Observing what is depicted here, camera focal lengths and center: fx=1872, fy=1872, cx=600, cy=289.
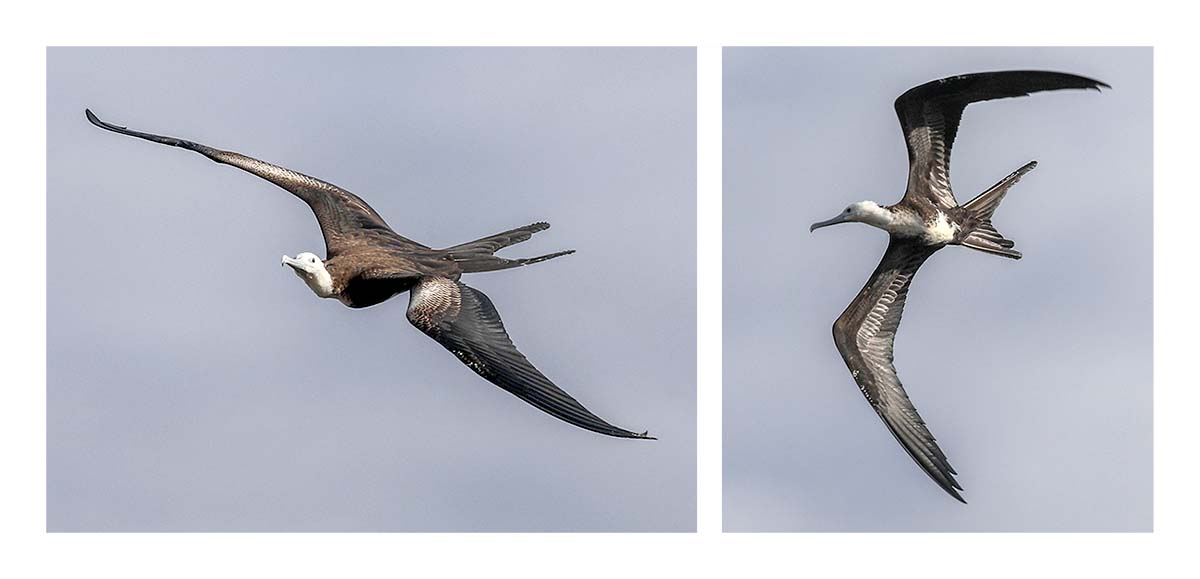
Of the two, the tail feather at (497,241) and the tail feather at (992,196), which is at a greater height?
the tail feather at (992,196)

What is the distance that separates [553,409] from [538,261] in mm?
1588

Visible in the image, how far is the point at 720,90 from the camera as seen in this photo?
1202 centimetres

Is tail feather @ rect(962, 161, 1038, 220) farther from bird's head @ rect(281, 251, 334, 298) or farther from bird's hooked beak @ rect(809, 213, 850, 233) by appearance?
bird's head @ rect(281, 251, 334, 298)

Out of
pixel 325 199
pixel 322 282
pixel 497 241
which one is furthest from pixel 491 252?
pixel 325 199

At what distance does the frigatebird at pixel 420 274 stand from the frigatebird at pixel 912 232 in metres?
2.29

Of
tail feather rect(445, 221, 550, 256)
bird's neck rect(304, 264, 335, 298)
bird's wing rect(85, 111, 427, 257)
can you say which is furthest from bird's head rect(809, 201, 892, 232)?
bird's neck rect(304, 264, 335, 298)

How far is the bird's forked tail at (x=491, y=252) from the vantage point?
1193 centimetres

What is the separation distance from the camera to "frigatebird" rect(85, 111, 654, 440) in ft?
35.3

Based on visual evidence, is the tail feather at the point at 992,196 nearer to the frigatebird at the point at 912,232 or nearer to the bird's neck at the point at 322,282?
the frigatebird at the point at 912,232

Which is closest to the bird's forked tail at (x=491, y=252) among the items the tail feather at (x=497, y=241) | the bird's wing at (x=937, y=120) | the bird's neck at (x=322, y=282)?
the tail feather at (x=497, y=241)

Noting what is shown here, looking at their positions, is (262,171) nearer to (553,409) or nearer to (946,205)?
(553,409)

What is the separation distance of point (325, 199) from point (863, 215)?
12.6 feet

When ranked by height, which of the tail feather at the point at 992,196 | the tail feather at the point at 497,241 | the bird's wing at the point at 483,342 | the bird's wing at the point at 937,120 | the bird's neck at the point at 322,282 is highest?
the bird's wing at the point at 937,120

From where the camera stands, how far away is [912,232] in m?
12.7
